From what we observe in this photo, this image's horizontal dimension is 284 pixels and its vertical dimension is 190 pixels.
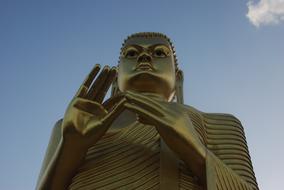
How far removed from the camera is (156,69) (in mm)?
4574

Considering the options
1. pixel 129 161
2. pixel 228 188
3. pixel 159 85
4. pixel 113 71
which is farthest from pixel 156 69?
pixel 228 188

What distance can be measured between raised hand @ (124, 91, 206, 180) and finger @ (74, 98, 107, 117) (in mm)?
228

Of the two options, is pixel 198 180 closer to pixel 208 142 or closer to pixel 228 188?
pixel 228 188

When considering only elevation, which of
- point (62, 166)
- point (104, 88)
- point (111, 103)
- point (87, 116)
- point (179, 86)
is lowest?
point (62, 166)

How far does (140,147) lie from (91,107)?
0.51m

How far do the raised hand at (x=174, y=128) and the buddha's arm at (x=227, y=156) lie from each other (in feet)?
0.36

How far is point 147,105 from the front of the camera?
11.6 feet

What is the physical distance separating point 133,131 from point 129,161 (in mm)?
394

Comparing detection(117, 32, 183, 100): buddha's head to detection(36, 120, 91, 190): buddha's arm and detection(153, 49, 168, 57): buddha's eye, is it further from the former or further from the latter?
detection(36, 120, 91, 190): buddha's arm

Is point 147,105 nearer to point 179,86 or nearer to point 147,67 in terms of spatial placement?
point 147,67

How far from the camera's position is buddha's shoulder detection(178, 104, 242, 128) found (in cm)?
440

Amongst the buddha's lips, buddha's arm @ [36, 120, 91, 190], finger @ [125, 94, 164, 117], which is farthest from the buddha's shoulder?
buddha's arm @ [36, 120, 91, 190]

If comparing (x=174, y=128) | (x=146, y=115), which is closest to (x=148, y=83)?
(x=146, y=115)

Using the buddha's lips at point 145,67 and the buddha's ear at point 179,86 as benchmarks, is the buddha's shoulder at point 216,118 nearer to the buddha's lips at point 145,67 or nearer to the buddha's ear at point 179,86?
the buddha's lips at point 145,67
